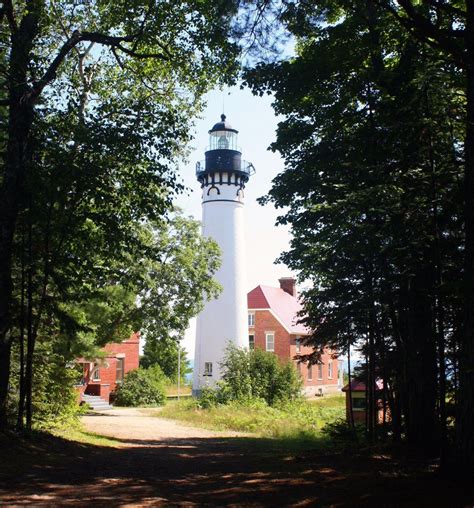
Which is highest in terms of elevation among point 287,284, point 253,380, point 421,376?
point 287,284

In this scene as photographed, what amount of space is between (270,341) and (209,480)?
3721 cm

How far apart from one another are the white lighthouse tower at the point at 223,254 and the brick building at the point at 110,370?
4504mm

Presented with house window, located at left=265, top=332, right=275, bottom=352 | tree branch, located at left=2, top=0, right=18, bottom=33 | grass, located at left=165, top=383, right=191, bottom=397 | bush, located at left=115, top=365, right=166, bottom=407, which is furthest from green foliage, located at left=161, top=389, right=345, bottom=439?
grass, located at left=165, top=383, right=191, bottom=397

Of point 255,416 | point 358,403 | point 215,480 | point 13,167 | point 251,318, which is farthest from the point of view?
point 251,318

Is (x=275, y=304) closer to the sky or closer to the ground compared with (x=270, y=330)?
closer to the sky

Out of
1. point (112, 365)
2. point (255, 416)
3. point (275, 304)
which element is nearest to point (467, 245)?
point (255, 416)

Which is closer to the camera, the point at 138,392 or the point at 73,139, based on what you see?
the point at 73,139

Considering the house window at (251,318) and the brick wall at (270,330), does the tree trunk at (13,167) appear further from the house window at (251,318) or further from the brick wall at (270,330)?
the house window at (251,318)

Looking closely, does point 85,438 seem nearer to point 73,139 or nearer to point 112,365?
point 73,139

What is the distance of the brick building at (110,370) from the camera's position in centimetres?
3244

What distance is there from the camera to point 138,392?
34844mm

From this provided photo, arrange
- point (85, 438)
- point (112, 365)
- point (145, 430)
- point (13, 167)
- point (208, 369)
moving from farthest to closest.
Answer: point (112, 365) → point (208, 369) → point (145, 430) → point (85, 438) → point (13, 167)

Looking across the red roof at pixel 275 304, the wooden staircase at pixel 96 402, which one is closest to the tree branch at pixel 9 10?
the wooden staircase at pixel 96 402

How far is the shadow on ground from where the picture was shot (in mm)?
6316
